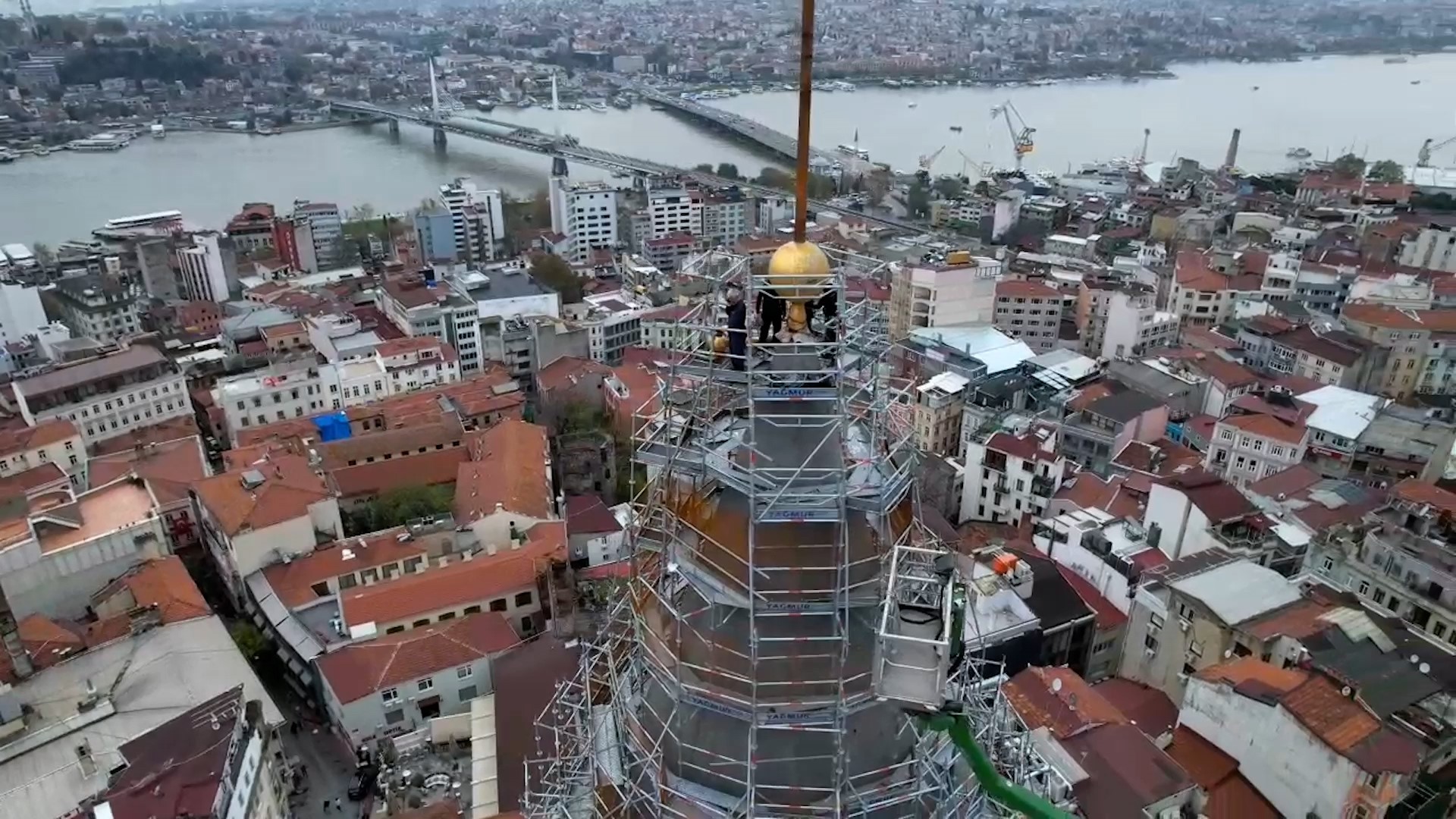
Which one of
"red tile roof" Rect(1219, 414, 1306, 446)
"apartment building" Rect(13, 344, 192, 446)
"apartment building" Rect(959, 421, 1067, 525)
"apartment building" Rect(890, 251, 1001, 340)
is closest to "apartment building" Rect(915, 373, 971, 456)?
"apartment building" Rect(959, 421, 1067, 525)

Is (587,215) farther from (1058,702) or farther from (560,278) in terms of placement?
(1058,702)

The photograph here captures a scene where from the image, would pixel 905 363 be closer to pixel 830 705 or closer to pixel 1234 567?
pixel 1234 567

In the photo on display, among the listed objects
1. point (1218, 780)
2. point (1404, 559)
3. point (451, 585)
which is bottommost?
point (451, 585)

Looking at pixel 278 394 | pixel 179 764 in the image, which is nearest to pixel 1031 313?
pixel 278 394

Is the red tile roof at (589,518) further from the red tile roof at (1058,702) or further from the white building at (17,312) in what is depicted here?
the white building at (17,312)

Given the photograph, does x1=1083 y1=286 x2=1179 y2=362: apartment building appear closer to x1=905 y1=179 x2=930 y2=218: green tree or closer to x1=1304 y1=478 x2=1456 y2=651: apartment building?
x1=1304 y1=478 x2=1456 y2=651: apartment building

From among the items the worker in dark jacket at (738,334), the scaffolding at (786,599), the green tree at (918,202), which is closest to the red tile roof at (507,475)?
the scaffolding at (786,599)
